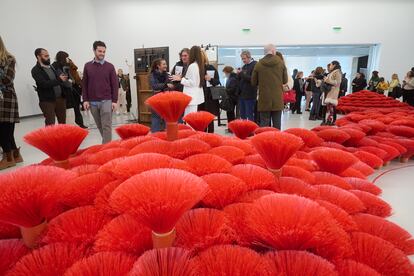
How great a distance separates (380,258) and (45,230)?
44cm

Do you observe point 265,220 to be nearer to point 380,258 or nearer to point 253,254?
point 253,254

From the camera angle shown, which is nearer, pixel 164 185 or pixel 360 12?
pixel 164 185

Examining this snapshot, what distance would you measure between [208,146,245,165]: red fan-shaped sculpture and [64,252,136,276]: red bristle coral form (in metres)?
0.35

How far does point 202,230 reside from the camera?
34 centimetres

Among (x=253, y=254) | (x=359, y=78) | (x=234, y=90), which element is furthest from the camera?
(x=359, y=78)

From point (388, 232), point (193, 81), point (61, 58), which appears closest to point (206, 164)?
point (388, 232)

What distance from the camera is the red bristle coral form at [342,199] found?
1.61ft

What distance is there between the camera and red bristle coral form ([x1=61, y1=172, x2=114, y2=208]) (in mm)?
435

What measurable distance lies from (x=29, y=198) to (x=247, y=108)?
358cm

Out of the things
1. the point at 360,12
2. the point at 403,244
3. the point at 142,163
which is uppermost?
the point at 360,12

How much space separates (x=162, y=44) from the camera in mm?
7203

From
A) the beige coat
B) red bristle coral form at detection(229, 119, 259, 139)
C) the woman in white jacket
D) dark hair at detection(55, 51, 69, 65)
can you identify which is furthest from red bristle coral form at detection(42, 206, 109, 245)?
the beige coat

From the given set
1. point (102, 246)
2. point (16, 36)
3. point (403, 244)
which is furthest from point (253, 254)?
point (16, 36)

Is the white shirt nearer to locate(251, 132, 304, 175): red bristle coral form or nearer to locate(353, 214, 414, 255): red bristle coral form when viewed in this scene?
locate(251, 132, 304, 175): red bristle coral form
